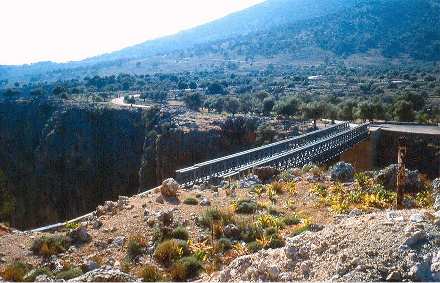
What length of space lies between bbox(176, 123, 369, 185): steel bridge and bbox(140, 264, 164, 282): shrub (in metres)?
8.41

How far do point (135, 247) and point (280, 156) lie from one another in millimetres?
12437

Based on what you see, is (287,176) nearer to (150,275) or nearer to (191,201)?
(191,201)

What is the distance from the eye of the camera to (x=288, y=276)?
6.38m

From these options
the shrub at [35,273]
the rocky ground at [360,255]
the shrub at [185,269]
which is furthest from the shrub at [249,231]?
the shrub at [35,273]

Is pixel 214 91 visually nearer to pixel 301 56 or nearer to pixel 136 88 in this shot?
pixel 136 88

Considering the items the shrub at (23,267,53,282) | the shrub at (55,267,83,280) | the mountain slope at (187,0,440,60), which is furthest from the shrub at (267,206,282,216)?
the mountain slope at (187,0,440,60)

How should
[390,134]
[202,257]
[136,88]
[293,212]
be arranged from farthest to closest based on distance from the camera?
[136,88], [390,134], [293,212], [202,257]

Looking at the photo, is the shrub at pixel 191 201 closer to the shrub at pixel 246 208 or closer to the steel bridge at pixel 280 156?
the shrub at pixel 246 208

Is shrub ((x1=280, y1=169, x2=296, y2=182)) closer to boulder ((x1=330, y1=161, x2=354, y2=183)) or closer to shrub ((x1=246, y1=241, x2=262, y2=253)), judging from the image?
boulder ((x1=330, y1=161, x2=354, y2=183))

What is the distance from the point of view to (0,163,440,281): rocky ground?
6164 mm

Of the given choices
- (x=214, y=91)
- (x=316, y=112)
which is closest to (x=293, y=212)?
(x=316, y=112)

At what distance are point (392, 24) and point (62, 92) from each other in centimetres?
8530

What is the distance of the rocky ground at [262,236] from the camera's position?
6164 mm

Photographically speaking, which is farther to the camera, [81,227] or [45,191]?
[45,191]
